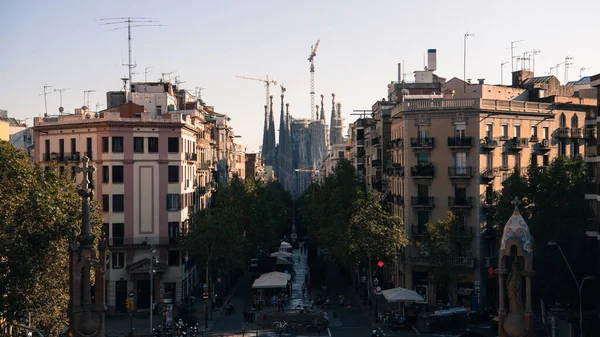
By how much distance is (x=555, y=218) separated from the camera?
6525 cm

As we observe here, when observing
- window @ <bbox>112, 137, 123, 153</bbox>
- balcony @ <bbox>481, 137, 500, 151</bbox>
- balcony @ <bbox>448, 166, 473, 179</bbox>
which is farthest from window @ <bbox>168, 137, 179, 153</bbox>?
balcony @ <bbox>481, 137, 500, 151</bbox>

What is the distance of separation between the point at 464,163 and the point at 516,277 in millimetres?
44078

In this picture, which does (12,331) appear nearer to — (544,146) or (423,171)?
(423,171)

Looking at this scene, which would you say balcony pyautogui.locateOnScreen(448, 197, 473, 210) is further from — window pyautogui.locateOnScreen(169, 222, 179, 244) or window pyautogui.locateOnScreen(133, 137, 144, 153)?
window pyautogui.locateOnScreen(133, 137, 144, 153)

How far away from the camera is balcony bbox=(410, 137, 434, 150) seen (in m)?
77.7

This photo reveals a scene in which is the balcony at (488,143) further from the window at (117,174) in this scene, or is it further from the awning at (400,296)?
the window at (117,174)

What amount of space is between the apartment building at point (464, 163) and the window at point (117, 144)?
2458 cm

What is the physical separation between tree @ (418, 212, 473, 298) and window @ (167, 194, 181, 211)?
836 inches

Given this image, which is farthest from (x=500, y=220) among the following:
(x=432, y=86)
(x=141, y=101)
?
(x=141, y=101)

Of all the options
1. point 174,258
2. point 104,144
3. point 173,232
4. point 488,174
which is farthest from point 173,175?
point 488,174

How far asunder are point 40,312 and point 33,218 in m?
4.90

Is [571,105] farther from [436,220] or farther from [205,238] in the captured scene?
[205,238]

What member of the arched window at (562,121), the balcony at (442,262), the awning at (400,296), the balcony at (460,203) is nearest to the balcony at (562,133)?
the arched window at (562,121)

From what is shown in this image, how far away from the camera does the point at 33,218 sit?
47062mm
